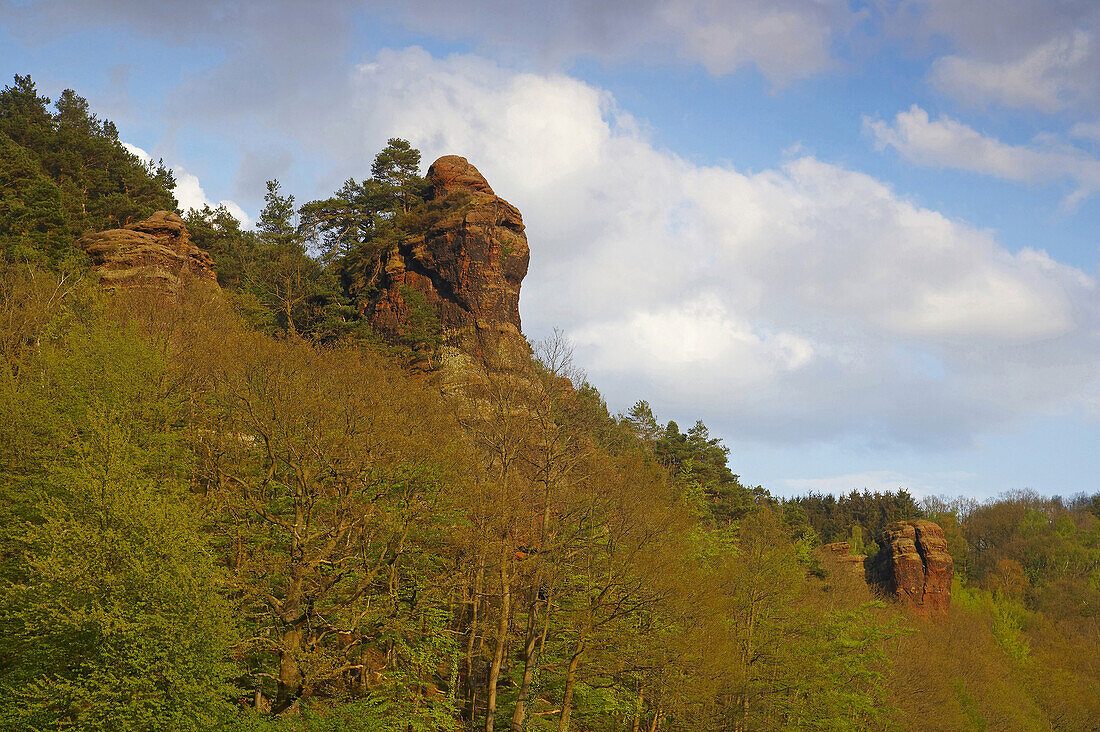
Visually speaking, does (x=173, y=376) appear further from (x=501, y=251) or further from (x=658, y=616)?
(x=501, y=251)

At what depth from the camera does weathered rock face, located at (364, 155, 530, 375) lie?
6034 cm

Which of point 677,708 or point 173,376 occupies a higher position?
point 173,376

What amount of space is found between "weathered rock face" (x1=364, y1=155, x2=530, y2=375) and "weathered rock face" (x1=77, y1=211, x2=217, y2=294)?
14.2 m

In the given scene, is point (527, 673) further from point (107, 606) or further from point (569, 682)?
point (107, 606)

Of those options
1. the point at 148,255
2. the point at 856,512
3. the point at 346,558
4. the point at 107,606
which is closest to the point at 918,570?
the point at 856,512

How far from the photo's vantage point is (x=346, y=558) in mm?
25875

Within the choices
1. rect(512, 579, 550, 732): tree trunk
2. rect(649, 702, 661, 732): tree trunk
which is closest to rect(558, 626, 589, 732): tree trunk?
rect(512, 579, 550, 732): tree trunk

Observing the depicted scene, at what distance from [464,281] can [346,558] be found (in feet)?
128

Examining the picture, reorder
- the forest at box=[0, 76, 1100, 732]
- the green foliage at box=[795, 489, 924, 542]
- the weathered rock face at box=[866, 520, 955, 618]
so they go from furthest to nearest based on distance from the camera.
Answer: the green foliage at box=[795, 489, 924, 542] → the weathered rock face at box=[866, 520, 955, 618] → the forest at box=[0, 76, 1100, 732]

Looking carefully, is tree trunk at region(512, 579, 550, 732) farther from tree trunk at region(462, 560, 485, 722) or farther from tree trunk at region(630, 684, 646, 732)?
tree trunk at region(630, 684, 646, 732)

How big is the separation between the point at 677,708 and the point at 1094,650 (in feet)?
228

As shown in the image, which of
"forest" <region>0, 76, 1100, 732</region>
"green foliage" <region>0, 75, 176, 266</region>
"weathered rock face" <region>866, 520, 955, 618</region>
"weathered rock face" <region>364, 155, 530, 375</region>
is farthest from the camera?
"weathered rock face" <region>866, 520, 955, 618</region>

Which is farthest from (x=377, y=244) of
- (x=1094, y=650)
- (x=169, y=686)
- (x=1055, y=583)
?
(x=1055, y=583)

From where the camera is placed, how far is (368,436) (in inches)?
1149
